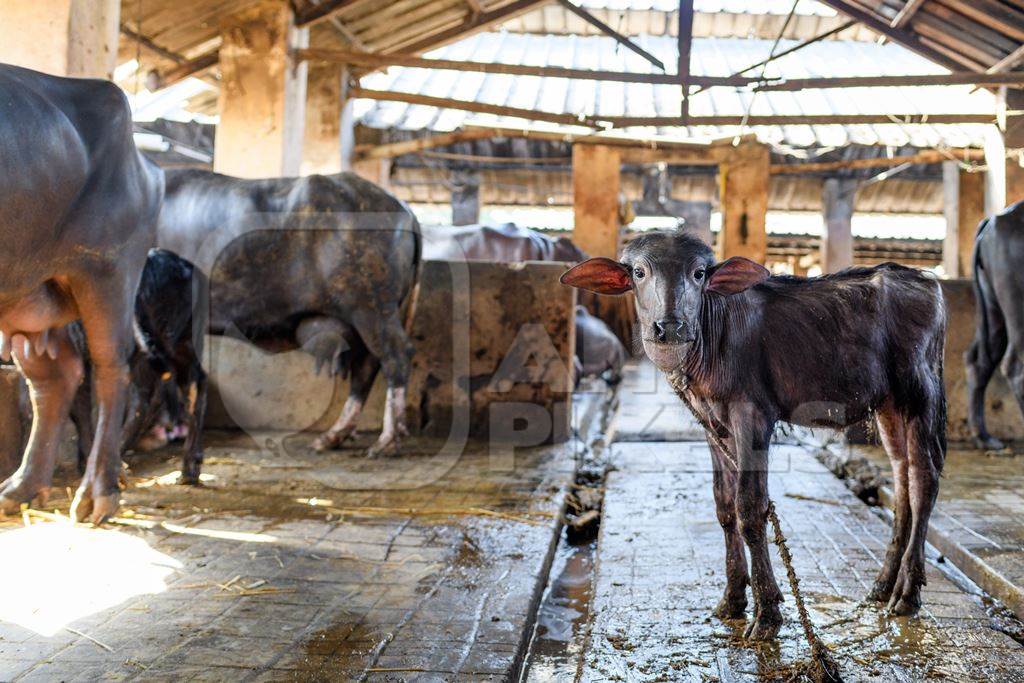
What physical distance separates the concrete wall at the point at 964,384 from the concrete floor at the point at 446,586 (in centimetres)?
195

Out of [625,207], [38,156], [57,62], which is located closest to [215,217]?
[57,62]

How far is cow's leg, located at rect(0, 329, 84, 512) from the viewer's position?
15.2ft

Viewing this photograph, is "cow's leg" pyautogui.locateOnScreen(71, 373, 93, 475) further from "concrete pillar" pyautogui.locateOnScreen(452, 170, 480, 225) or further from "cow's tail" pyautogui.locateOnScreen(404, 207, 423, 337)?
"concrete pillar" pyautogui.locateOnScreen(452, 170, 480, 225)

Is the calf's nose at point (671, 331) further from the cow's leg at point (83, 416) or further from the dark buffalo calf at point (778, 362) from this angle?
the cow's leg at point (83, 416)

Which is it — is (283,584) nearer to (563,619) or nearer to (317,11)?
(563,619)

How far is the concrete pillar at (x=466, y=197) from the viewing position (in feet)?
58.6

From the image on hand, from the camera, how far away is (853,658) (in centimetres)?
301

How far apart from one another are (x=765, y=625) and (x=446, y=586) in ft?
4.15

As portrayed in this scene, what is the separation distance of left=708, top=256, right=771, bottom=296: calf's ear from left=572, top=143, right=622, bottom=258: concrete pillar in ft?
36.7

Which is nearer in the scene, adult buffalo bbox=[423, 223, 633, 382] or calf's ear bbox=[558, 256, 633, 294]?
calf's ear bbox=[558, 256, 633, 294]

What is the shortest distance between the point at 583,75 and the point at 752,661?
352 inches

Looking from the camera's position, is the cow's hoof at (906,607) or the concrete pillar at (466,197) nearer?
the cow's hoof at (906,607)

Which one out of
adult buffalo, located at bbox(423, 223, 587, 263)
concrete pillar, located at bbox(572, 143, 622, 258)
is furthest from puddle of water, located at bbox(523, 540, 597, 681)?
concrete pillar, located at bbox(572, 143, 622, 258)

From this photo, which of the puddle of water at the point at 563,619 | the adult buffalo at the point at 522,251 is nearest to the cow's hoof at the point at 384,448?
the puddle of water at the point at 563,619
